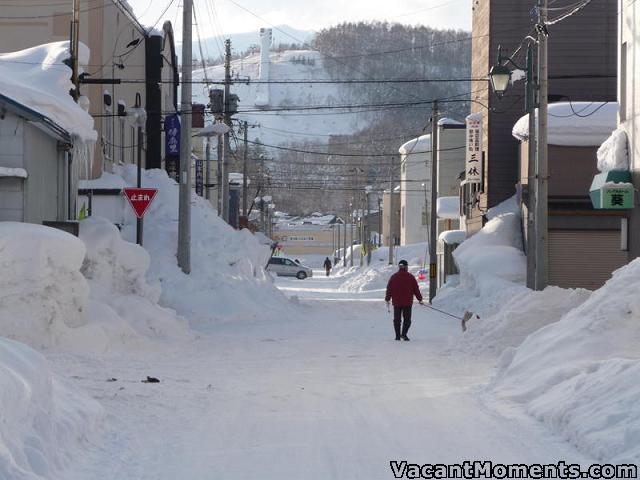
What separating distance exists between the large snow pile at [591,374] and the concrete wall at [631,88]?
9.46 meters

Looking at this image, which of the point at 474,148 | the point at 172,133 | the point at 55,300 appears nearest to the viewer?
the point at 55,300

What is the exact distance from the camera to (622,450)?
7.94m

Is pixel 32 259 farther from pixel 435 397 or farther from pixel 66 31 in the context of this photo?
pixel 66 31

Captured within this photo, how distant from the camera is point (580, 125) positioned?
35.1 m

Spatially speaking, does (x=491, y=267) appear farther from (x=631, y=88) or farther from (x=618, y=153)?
(x=631, y=88)

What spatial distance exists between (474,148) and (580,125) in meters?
7.27

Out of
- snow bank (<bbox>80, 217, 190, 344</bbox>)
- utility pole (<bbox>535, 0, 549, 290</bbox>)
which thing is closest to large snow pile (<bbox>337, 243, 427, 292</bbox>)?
utility pole (<bbox>535, 0, 549, 290</bbox>)

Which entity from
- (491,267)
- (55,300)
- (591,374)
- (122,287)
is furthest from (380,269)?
(591,374)

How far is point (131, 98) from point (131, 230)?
10110mm

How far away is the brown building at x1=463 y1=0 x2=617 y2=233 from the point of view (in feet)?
135

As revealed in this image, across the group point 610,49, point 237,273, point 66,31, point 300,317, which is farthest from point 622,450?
point 610,49

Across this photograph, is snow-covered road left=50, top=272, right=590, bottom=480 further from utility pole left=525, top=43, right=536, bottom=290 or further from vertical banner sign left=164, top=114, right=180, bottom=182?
vertical banner sign left=164, top=114, right=180, bottom=182

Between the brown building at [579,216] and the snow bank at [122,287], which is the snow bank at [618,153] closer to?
the snow bank at [122,287]

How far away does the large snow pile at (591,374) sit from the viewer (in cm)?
849
